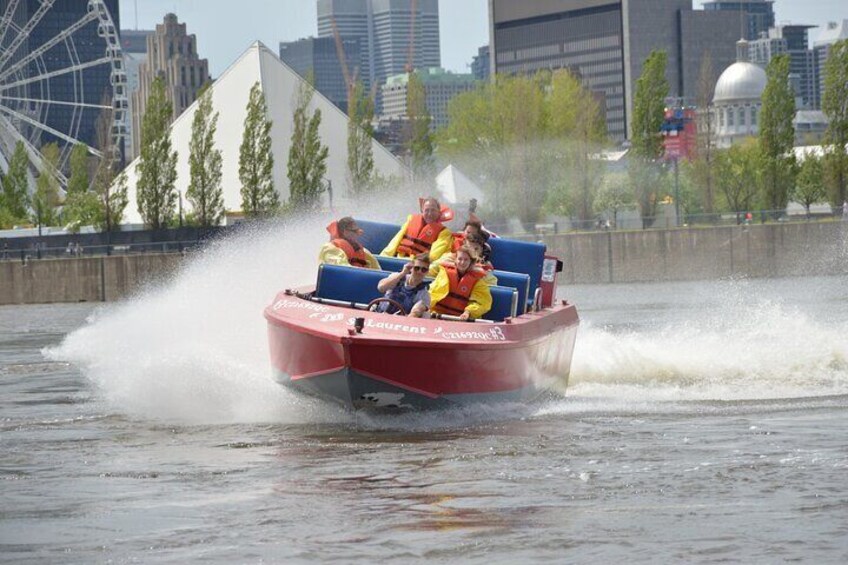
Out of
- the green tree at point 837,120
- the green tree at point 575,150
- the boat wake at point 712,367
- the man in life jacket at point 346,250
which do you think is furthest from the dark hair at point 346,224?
the green tree at point 575,150

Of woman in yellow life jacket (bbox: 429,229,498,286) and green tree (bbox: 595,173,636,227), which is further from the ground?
woman in yellow life jacket (bbox: 429,229,498,286)

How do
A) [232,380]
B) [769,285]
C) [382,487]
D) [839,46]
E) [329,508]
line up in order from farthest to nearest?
[839,46]
[769,285]
[232,380]
[382,487]
[329,508]

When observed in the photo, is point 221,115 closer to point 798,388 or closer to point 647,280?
point 647,280

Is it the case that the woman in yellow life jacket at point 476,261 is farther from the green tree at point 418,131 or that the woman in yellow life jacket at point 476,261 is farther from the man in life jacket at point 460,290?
the green tree at point 418,131

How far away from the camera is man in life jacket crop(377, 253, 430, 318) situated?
60.9 feet

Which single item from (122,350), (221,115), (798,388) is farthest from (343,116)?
(798,388)

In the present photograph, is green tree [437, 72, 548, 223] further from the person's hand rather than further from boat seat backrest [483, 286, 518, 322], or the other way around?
the person's hand

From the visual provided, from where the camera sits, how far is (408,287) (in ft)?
61.6

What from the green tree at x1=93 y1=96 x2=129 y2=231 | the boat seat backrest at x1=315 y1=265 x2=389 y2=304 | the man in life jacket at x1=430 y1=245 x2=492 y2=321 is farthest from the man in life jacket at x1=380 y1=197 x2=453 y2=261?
the green tree at x1=93 y1=96 x2=129 y2=231

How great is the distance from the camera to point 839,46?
83000 mm

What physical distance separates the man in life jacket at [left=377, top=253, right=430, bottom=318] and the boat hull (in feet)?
1.65

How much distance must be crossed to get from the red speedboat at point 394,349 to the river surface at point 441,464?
1.28ft

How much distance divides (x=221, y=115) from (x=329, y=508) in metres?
89.4

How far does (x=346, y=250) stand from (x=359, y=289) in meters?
1.30
